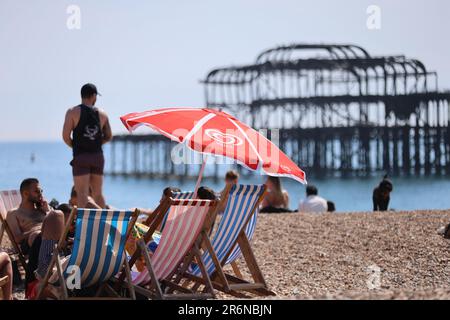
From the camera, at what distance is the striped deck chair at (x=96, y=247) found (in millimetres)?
4961

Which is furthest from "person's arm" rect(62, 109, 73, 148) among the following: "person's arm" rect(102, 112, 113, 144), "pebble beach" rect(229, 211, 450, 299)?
"pebble beach" rect(229, 211, 450, 299)

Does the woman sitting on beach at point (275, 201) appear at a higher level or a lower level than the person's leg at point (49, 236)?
lower

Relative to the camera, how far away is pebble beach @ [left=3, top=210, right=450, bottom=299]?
7120 mm

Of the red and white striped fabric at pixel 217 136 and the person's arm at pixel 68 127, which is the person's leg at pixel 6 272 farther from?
the person's arm at pixel 68 127

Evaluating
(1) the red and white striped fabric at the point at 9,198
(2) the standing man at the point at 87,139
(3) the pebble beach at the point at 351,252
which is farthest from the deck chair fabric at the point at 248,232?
(1) the red and white striped fabric at the point at 9,198

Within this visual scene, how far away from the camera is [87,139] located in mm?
7652

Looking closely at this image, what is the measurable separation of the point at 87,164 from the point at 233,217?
2.27 m

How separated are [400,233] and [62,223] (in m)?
4.36

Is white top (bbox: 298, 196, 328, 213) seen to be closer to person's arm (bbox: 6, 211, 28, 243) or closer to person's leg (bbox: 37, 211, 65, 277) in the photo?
person's arm (bbox: 6, 211, 28, 243)

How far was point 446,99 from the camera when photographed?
47.8m

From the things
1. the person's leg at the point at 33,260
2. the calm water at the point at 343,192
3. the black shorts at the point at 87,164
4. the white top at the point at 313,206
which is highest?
the black shorts at the point at 87,164

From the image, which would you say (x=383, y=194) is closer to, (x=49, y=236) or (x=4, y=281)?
(x=49, y=236)

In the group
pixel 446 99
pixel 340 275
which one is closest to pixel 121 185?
pixel 446 99
